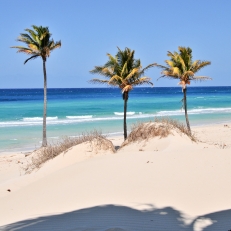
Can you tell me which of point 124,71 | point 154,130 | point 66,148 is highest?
point 124,71

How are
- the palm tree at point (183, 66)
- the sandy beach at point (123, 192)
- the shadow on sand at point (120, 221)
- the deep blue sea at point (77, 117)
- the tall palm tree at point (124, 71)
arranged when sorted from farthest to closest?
1. the deep blue sea at point (77, 117)
2. the palm tree at point (183, 66)
3. the tall palm tree at point (124, 71)
4. the sandy beach at point (123, 192)
5. the shadow on sand at point (120, 221)

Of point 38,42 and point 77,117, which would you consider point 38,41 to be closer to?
point 38,42

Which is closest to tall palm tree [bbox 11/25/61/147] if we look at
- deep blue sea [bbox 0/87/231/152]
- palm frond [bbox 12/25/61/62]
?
palm frond [bbox 12/25/61/62]

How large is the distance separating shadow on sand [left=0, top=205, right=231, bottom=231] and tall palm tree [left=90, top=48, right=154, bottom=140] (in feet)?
41.3

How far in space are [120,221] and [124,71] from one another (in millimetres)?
13808

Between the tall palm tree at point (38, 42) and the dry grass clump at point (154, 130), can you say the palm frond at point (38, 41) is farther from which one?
the dry grass clump at point (154, 130)

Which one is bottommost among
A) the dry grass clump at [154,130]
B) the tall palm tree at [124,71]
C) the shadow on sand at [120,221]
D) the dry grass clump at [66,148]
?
the shadow on sand at [120,221]

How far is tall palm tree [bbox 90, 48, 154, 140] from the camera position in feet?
64.9

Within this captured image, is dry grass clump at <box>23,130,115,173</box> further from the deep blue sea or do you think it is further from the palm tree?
the palm tree

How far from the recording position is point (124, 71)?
19891 millimetres

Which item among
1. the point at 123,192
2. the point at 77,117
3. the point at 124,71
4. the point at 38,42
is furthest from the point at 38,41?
the point at 77,117

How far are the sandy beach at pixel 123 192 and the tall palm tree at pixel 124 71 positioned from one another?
276 inches

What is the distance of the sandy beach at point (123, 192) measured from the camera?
22.7 feet

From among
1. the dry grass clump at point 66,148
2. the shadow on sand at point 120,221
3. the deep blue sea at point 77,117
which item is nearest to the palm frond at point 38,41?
the deep blue sea at point 77,117
